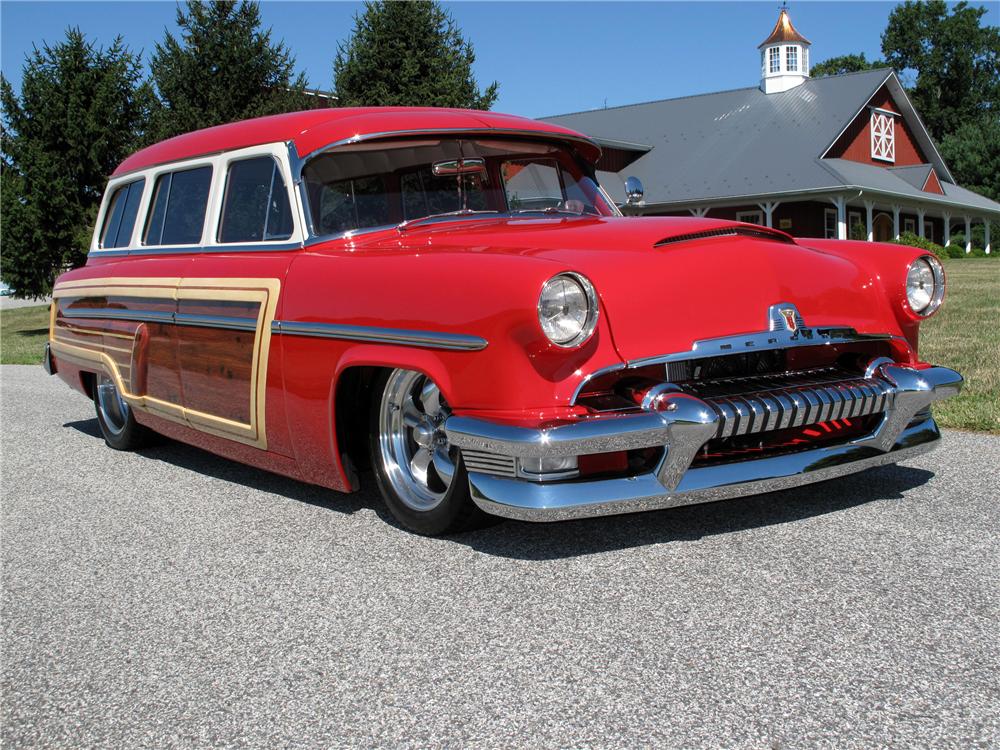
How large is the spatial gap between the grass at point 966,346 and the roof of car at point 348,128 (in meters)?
2.62

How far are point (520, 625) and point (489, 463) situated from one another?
55cm

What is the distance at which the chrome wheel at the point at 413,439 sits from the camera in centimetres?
361

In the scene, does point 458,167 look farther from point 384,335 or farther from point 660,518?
point 660,518

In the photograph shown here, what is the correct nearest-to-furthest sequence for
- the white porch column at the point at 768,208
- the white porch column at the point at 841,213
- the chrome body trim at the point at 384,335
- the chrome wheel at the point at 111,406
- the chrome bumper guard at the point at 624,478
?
the chrome bumper guard at the point at 624,478, the chrome body trim at the point at 384,335, the chrome wheel at the point at 111,406, the white porch column at the point at 841,213, the white porch column at the point at 768,208

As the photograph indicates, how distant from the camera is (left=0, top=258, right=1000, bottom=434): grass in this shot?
5.74 m

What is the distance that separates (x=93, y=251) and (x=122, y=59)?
49.1 ft

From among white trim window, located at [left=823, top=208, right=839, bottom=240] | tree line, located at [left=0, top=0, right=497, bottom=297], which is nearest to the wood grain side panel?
tree line, located at [left=0, top=0, right=497, bottom=297]

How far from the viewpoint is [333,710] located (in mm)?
2373

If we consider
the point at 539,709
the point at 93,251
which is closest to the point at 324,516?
the point at 539,709

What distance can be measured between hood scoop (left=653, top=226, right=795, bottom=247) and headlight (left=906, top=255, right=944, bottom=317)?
500mm

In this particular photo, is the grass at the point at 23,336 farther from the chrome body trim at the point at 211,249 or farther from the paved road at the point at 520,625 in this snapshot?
the paved road at the point at 520,625

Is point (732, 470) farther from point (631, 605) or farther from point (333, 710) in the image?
point (333, 710)

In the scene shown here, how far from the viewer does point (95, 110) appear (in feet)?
61.0

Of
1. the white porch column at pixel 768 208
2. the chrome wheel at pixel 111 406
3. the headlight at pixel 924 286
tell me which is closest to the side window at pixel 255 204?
the chrome wheel at pixel 111 406
